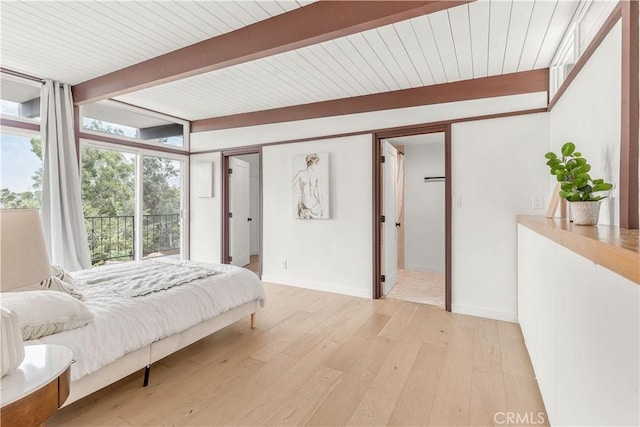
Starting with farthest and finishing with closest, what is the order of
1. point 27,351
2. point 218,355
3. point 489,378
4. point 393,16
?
point 218,355, point 489,378, point 393,16, point 27,351

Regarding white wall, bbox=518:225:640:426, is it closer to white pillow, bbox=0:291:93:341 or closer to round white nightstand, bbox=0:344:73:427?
round white nightstand, bbox=0:344:73:427

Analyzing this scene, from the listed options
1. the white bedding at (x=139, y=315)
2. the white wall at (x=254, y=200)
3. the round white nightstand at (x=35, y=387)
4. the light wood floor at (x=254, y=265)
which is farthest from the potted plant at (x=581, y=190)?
the white wall at (x=254, y=200)

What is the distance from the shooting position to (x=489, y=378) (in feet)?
6.84

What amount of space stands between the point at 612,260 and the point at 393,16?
170 centimetres

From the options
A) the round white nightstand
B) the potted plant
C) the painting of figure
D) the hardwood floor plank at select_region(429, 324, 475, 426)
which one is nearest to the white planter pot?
the potted plant

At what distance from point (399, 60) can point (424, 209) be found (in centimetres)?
313

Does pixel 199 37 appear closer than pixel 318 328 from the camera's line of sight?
Yes

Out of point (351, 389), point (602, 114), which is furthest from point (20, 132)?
point (602, 114)

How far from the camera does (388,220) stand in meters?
4.10

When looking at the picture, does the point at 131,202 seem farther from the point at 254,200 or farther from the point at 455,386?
the point at 455,386

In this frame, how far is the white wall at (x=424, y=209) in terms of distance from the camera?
5.31 m

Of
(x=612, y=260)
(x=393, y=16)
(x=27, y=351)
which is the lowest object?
(x=27, y=351)

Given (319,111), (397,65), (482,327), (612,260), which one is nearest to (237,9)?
(397,65)

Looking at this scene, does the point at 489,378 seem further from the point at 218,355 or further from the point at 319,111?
the point at 319,111
